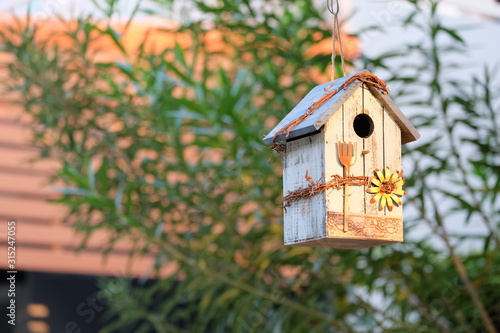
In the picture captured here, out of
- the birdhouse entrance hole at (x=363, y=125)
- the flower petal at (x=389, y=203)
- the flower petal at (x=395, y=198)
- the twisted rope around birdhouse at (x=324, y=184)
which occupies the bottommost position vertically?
the flower petal at (x=389, y=203)

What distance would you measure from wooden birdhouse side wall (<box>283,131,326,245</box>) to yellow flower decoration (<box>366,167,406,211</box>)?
8 cm

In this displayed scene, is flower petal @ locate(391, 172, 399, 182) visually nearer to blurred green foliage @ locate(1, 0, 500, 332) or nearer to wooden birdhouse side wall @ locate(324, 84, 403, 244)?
wooden birdhouse side wall @ locate(324, 84, 403, 244)

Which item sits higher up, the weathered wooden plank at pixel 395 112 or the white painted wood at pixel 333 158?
the weathered wooden plank at pixel 395 112

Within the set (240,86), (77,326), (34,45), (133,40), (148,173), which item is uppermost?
(133,40)

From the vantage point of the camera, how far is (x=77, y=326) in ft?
14.6

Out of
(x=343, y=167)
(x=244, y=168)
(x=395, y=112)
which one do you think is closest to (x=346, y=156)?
(x=343, y=167)

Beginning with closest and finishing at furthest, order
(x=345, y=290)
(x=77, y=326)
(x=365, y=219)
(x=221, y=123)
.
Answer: (x=365, y=219), (x=221, y=123), (x=345, y=290), (x=77, y=326)

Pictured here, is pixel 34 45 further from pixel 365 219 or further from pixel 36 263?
pixel 36 263

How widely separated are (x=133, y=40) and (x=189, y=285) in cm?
267

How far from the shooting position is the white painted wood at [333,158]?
98 cm

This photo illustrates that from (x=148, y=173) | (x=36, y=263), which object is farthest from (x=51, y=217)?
(x=148, y=173)

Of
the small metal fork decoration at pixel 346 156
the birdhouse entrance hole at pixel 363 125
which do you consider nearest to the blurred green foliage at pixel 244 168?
the birdhouse entrance hole at pixel 363 125

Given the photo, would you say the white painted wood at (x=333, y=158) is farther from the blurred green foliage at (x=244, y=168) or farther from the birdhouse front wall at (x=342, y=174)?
the blurred green foliage at (x=244, y=168)

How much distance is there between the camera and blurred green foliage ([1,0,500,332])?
7.04ft
